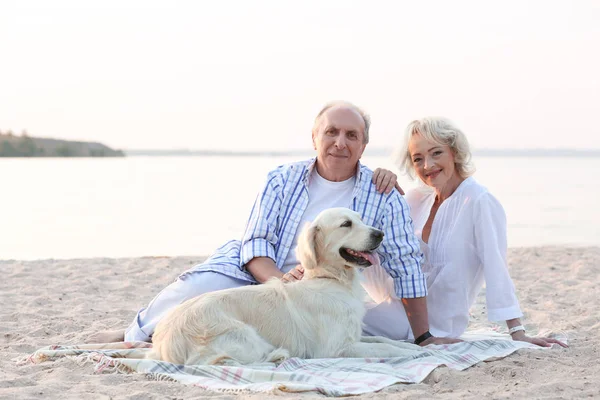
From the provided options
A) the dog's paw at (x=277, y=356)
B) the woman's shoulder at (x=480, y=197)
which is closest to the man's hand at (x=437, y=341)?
the woman's shoulder at (x=480, y=197)

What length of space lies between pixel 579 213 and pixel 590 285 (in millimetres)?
9946

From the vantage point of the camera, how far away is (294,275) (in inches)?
184

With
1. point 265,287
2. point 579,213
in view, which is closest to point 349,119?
point 265,287

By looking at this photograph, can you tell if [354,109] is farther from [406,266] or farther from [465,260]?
[465,260]

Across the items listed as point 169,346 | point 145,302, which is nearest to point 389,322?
point 169,346

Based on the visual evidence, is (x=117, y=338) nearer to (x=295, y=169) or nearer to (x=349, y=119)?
(x=295, y=169)

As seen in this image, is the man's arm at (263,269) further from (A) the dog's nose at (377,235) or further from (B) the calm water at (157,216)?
(B) the calm water at (157,216)

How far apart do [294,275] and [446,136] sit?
1469 mm

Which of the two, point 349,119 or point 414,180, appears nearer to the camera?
point 349,119

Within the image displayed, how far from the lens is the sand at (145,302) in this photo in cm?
370

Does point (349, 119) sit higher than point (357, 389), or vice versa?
point (349, 119)

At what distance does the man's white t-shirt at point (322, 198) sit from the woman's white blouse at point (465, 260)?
67cm

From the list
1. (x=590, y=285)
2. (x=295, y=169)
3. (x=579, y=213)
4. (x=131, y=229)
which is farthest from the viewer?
(x=579, y=213)

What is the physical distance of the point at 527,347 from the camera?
4754 millimetres
